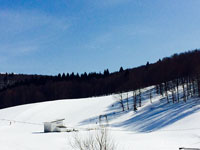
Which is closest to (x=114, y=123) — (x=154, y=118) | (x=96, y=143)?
(x=154, y=118)

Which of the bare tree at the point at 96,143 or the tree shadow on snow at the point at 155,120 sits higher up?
the bare tree at the point at 96,143

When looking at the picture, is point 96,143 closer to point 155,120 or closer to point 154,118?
point 155,120

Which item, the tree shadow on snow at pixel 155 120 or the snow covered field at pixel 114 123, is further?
the tree shadow on snow at pixel 155 120

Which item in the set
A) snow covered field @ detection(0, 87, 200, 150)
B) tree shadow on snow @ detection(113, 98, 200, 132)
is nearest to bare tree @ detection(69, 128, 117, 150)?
snow covered field @ detection(0, 87, 200, 150)

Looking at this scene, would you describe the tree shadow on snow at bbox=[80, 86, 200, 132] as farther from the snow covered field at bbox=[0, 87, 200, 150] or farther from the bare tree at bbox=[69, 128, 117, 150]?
the bare tree at bbox=[69, 128, 117, 150]

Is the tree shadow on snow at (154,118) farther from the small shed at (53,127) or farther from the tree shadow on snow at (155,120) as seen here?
the small shed at (53,127)

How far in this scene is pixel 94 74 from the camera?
5074 inches

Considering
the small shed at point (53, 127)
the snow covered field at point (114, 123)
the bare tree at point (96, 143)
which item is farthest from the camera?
the small shed at point (53, 127)

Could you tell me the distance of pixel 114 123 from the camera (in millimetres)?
48625

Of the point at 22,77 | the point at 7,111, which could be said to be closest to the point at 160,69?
the point at 7,111

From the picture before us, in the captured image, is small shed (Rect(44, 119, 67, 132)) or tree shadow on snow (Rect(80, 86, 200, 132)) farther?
small shed (Rect(44, 119, 67, 132))

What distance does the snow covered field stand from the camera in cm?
2508

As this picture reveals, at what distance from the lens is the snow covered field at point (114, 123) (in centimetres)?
2508

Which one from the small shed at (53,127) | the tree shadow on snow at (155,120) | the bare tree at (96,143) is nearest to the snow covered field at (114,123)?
the tree shadow on snow at (155,120)
